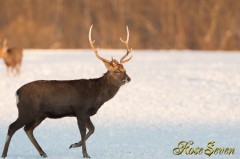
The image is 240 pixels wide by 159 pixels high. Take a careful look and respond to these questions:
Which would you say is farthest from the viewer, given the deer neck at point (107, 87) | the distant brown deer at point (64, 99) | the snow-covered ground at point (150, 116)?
the snow-covered ground at point (150, 116)

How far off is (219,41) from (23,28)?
16336mm

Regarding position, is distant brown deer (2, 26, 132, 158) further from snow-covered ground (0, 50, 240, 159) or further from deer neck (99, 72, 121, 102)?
snow-covered ground (0, 50, 240, 159)

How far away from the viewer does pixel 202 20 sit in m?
59.9

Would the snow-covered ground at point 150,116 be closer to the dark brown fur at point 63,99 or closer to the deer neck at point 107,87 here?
the dark brown fur at point 63,99

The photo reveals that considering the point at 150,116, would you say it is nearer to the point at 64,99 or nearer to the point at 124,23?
the point at 64,99

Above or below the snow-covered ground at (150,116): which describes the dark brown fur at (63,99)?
above

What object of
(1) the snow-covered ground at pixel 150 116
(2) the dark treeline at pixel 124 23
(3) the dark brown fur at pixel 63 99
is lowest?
(2) the dark treeline at pixel 124 23

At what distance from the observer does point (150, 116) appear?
15133 millimetres

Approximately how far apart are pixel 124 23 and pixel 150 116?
46.8 m

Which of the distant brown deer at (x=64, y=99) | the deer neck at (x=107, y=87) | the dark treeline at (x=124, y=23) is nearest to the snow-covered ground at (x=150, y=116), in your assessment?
the distant brown deer at (x=64, y=99)

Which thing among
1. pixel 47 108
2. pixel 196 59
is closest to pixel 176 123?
pixel 47 108

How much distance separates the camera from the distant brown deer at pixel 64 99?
1022cm

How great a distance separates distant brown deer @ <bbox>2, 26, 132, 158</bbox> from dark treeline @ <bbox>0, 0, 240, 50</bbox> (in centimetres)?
4323

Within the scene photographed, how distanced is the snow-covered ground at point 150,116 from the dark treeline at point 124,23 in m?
27.7
